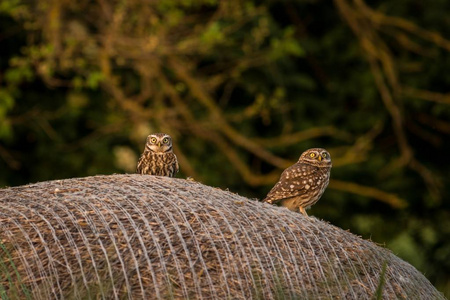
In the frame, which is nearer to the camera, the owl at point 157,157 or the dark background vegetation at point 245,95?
the owl at point 157,157

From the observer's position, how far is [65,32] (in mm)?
12133

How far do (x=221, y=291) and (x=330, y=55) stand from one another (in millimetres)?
10308

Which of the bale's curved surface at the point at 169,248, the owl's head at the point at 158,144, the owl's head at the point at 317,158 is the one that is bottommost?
the bale's curved surface at the point at 169,248

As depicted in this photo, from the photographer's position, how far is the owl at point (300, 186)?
710cm

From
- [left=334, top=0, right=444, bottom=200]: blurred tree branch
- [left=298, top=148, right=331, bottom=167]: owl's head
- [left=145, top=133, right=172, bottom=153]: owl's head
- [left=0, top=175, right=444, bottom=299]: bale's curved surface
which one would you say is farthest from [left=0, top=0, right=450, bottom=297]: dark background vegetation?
[left=0, top=175, right=444, bottom=299]: bale's curved surface

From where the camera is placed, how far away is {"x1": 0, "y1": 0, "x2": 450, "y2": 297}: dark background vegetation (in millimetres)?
12078

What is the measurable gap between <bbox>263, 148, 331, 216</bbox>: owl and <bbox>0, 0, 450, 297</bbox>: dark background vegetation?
3.82 meters

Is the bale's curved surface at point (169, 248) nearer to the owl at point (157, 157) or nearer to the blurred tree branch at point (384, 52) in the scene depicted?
the owl at point (157, 157)

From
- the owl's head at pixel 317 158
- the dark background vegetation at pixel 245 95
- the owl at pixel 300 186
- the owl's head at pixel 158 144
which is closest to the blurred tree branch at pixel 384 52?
the dark background vegetation at pixel 245 95

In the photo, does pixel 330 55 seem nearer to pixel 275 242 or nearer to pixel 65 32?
pixel 65 32

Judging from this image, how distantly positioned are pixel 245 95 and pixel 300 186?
25.8 ft

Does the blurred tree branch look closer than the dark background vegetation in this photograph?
No

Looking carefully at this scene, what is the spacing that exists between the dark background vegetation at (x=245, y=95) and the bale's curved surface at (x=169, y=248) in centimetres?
523

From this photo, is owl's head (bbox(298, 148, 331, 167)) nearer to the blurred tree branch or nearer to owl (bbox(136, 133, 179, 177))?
owl (bbox(136, 133, 179, 177))
